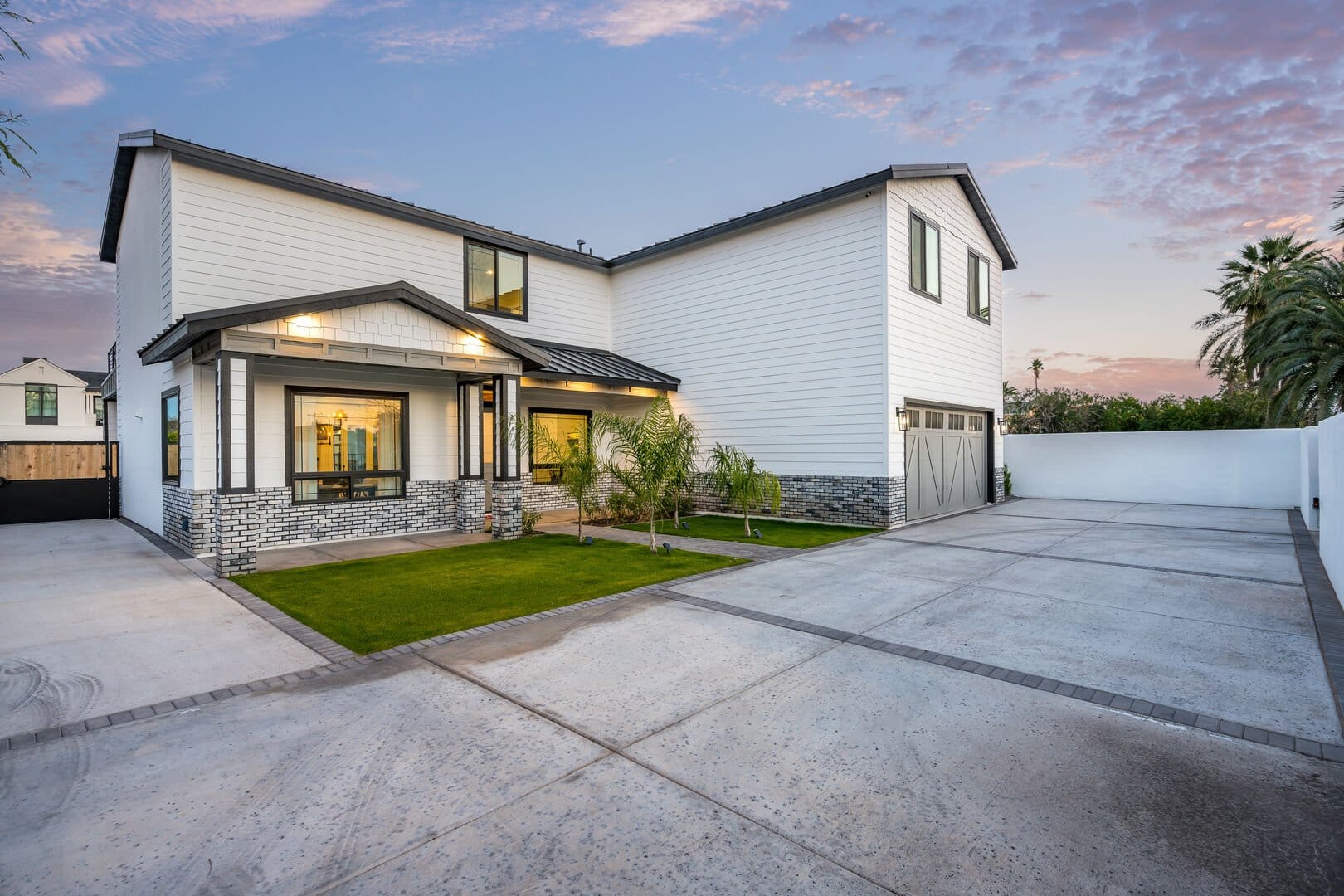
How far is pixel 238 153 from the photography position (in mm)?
9805

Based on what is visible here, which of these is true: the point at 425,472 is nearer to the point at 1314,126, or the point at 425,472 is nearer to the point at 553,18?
the point at 553,18

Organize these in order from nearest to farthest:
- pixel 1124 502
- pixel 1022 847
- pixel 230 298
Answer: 1. pixel 1022 847
2. pixel 230 298
3. pixel 1124 502

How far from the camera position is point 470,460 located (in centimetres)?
1192

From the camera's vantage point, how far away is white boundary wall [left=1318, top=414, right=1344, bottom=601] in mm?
5957

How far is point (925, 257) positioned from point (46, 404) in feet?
152

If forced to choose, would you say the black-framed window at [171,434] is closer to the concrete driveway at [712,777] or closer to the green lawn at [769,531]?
the green lawn at [769,531]

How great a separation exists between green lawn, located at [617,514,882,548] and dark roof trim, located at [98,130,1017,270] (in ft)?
20.8

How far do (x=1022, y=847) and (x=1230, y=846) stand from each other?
848mm

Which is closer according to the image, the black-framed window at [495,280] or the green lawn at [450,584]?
the green lawn at [450,584]

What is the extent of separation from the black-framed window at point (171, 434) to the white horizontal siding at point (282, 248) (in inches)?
70.5

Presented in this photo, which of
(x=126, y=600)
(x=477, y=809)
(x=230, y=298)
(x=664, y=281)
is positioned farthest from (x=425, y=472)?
(x=477, y=809)

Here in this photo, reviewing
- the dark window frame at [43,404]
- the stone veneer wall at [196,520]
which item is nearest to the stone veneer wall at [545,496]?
the stone veneer wall at [196,520]

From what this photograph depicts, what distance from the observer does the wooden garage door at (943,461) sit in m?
12.8

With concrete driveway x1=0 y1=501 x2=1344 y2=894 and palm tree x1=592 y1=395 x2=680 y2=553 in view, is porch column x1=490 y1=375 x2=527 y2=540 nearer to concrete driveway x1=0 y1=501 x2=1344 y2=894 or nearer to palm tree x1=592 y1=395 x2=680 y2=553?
palm tree x1=592 y1=395 x2=680 y2=553
